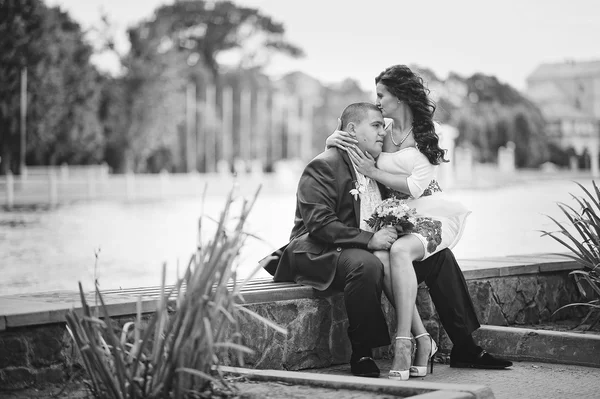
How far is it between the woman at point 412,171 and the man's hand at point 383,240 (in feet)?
0.11

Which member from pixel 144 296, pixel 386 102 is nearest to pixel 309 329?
pixel 144 296

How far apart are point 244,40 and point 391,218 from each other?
186ft

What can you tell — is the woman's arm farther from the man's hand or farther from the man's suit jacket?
the man's hand

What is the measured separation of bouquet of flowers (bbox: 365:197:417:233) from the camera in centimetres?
441

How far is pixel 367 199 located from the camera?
466 cm

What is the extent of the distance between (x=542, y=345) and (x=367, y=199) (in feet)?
3.85

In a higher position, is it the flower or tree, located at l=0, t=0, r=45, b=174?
tree, located at l=0, t=0, r=45, b=174

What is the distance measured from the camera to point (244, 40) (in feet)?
197

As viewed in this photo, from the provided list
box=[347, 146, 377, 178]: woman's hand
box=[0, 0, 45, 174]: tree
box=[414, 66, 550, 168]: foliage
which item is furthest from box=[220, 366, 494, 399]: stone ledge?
box=[414, 66, 550, 168]: foliage

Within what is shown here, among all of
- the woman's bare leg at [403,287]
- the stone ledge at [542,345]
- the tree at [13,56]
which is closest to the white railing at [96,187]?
the tree at [13,56]

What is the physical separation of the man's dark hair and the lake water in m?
2.20

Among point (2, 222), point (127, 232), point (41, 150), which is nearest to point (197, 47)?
point (41, 150)

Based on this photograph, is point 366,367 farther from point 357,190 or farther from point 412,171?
point 412,171

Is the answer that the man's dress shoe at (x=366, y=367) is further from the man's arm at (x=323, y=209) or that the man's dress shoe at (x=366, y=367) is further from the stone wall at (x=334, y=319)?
the man's arm at (x=323, y=209)
